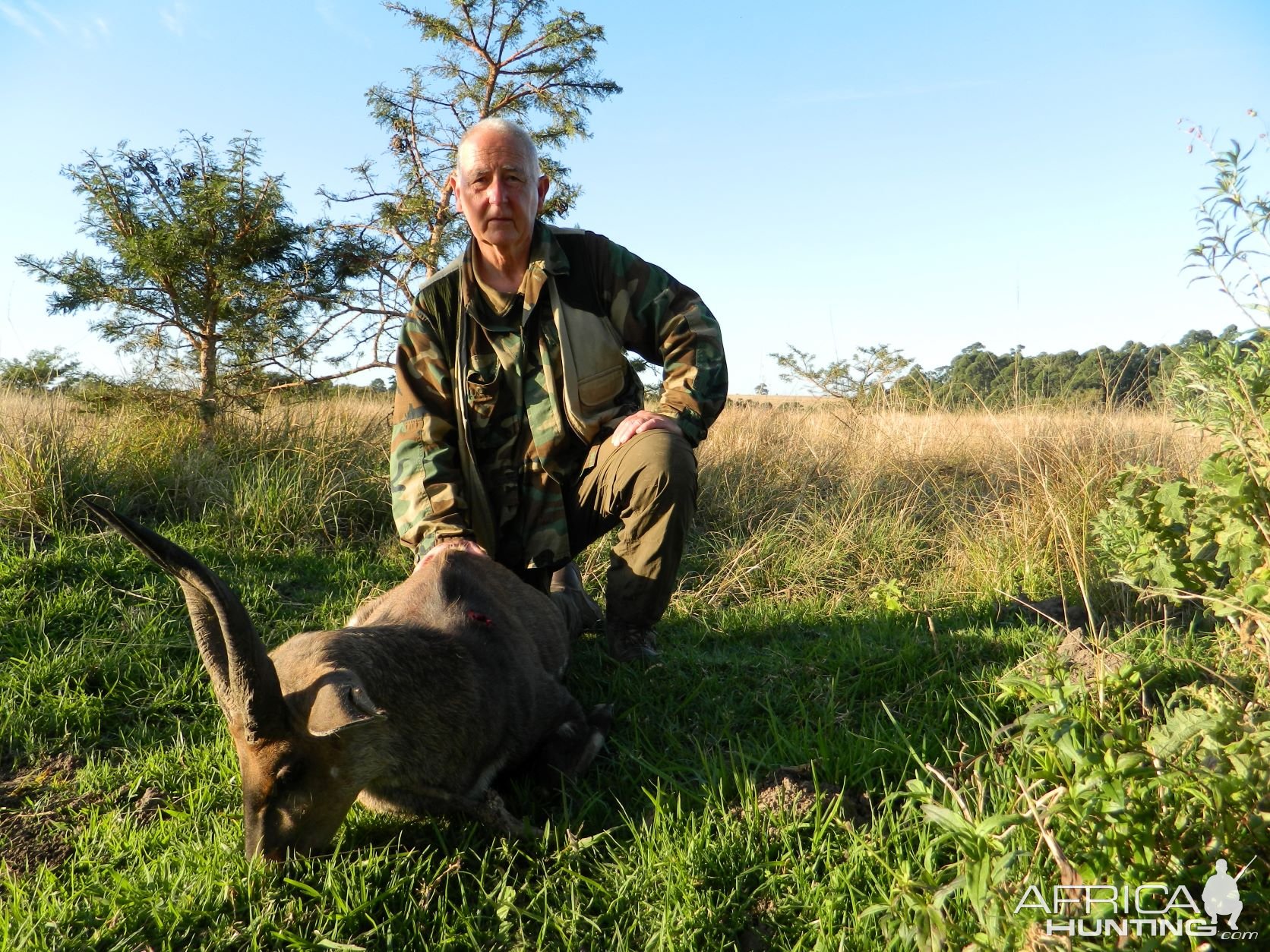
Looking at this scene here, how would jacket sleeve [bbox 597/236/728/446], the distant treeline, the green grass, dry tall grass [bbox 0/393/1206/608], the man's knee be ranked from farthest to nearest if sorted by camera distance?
the distant treeline, dry tall grass [bbox 0/393/1206/608], jacket sleeve [bbox 597/236/728/446], the man's knee, the green grass

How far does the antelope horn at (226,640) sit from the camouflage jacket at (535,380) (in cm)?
193

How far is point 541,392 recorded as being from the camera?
14.6ft

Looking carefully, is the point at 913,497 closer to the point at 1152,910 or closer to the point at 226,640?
the point at 1152,910

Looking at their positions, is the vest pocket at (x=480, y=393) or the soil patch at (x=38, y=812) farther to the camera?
the vest pocket at (x=480, y=393)

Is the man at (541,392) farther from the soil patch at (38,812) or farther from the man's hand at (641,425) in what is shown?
the soil patch at (38,812)

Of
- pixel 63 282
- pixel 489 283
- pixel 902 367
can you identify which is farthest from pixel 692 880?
pixel 902 367

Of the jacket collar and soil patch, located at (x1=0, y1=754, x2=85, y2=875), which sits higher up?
the jacket collar

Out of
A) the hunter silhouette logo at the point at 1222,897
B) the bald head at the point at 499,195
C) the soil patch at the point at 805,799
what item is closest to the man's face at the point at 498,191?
the bald head at the point at 499,195

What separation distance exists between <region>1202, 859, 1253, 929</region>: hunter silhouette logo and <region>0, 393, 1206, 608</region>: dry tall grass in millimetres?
3038

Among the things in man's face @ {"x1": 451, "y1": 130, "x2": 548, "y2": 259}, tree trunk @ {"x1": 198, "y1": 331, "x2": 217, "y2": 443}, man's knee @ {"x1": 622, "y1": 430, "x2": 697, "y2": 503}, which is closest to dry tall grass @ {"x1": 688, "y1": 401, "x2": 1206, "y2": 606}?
man's knee @ {"x1": 622, "y1": 430, "x2": 697, "y2": 503}

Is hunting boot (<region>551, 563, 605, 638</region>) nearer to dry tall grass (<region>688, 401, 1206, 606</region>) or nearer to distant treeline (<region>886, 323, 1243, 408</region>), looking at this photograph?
dry tall grass (<region>688, 401, 1206, 606</region>)

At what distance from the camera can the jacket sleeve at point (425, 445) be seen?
420cm

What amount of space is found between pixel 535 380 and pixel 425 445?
2.26ft

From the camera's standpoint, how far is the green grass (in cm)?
183
